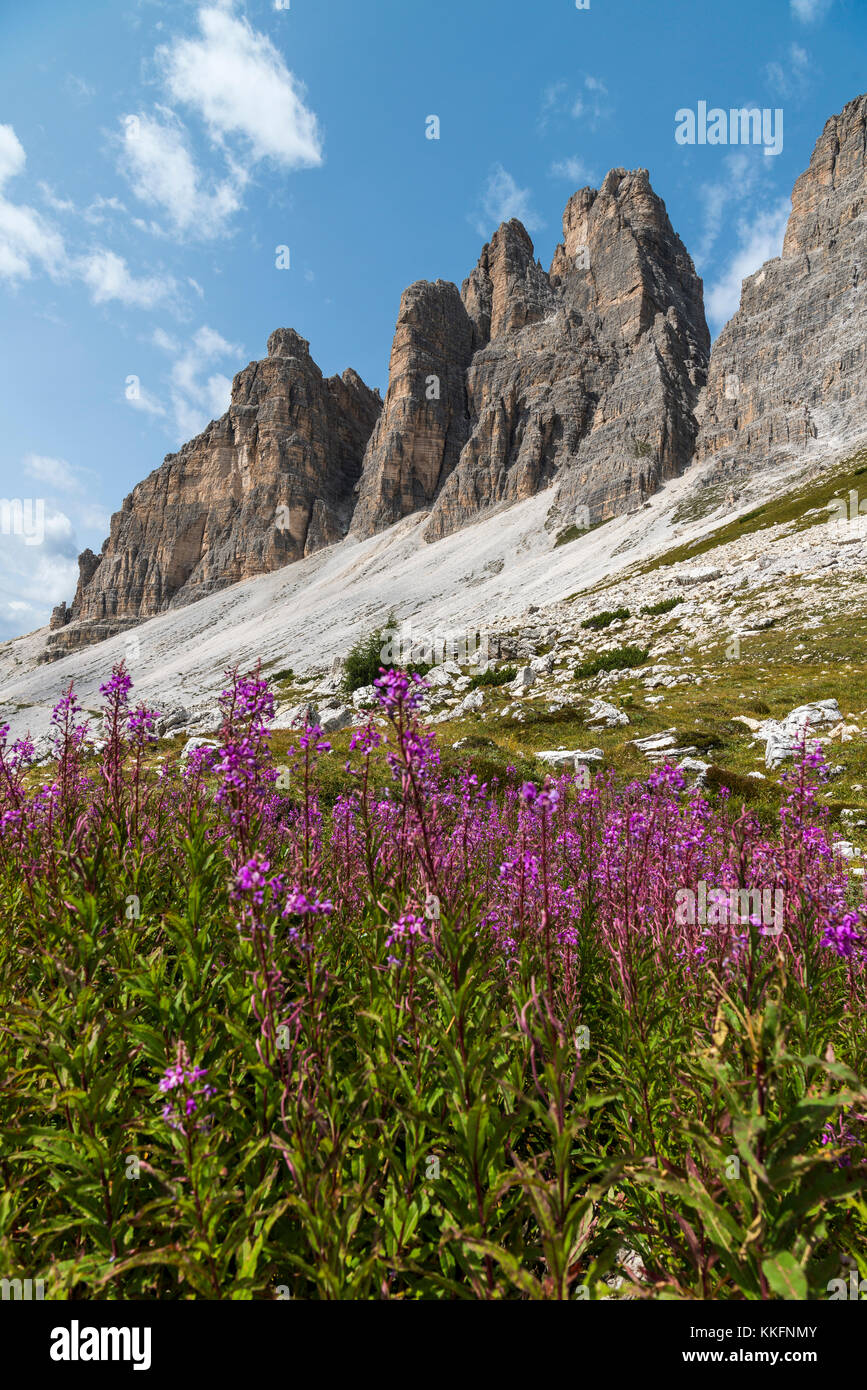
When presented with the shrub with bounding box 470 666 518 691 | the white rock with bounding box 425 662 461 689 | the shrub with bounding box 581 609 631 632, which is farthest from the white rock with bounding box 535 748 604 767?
the shrub with bounding box 581 609 631 632

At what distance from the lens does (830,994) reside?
4.55 m

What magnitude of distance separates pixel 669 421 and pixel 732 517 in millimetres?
35623

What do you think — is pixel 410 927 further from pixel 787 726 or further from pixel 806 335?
pixel 806 335

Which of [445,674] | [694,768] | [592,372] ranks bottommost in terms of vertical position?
[694,768]

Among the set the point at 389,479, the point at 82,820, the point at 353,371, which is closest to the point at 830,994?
the point at 82,820

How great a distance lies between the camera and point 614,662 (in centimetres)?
2930

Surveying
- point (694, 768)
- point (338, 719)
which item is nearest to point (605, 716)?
point (694, 768)

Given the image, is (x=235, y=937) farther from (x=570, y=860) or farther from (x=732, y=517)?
A: (x=732, y=517)

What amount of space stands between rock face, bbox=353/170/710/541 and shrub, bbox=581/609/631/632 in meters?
52.8

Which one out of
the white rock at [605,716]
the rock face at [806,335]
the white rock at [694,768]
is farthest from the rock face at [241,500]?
the white rock at [694,768]

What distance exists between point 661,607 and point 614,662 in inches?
498

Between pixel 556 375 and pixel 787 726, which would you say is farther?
pixel 556 375

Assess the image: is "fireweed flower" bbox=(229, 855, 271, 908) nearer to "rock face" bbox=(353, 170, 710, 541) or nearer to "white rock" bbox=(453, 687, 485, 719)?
"white rock" bbox=(453, 687, 485, 719)
